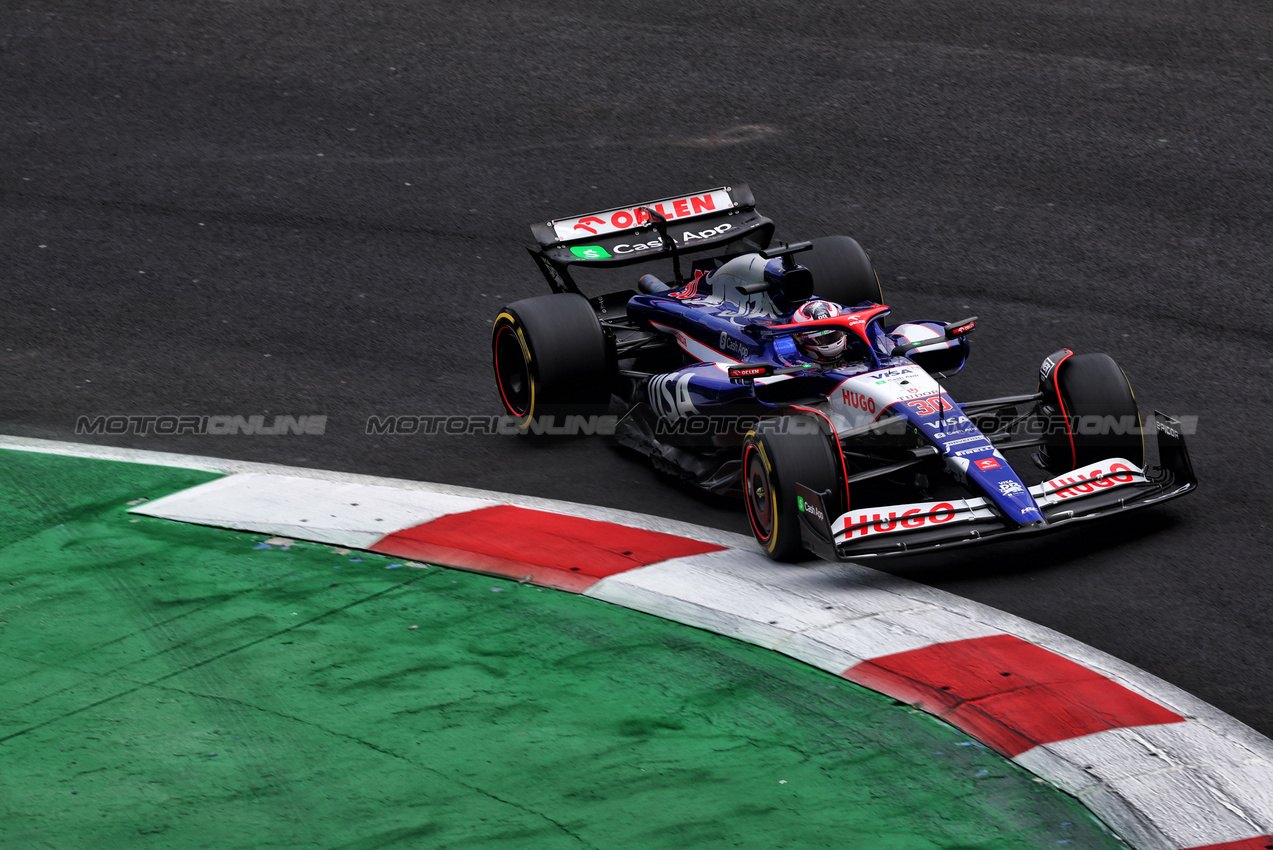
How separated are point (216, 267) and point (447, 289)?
179 cm

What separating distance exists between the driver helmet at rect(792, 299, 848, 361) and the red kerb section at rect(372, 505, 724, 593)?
1.13 m

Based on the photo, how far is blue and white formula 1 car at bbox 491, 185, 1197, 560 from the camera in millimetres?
6445

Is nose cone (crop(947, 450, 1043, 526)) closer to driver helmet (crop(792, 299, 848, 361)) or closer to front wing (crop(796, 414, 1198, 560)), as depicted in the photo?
front wing (crop(796, 414, 1198, 560))

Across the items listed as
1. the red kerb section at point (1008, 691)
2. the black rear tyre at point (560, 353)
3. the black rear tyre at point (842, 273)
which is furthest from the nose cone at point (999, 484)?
the black rear tyre at point (842, 273)

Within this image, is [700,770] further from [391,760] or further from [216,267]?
[216,267]

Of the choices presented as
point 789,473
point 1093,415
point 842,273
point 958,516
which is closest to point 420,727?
point 789,473

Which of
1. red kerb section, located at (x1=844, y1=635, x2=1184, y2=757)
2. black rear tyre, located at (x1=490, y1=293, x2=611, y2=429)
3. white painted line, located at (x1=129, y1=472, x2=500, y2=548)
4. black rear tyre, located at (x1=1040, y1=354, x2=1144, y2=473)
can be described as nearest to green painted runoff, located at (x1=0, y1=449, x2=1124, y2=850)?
red kerb section, located at (x1=844, y1=635, x2=1184, y2=757)

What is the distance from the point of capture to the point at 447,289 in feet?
33.2

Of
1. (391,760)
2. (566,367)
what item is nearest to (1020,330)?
(566,367)

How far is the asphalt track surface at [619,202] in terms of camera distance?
7.65m

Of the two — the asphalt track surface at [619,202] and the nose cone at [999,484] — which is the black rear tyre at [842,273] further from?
the nose cone at [999,484]

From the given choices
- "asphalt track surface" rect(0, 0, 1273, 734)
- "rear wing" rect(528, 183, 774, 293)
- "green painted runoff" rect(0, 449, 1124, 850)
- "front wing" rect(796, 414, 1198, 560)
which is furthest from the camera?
"rear wing" rect(528, 183, 774, 293)

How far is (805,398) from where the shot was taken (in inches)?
286

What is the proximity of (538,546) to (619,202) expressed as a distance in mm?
4902
